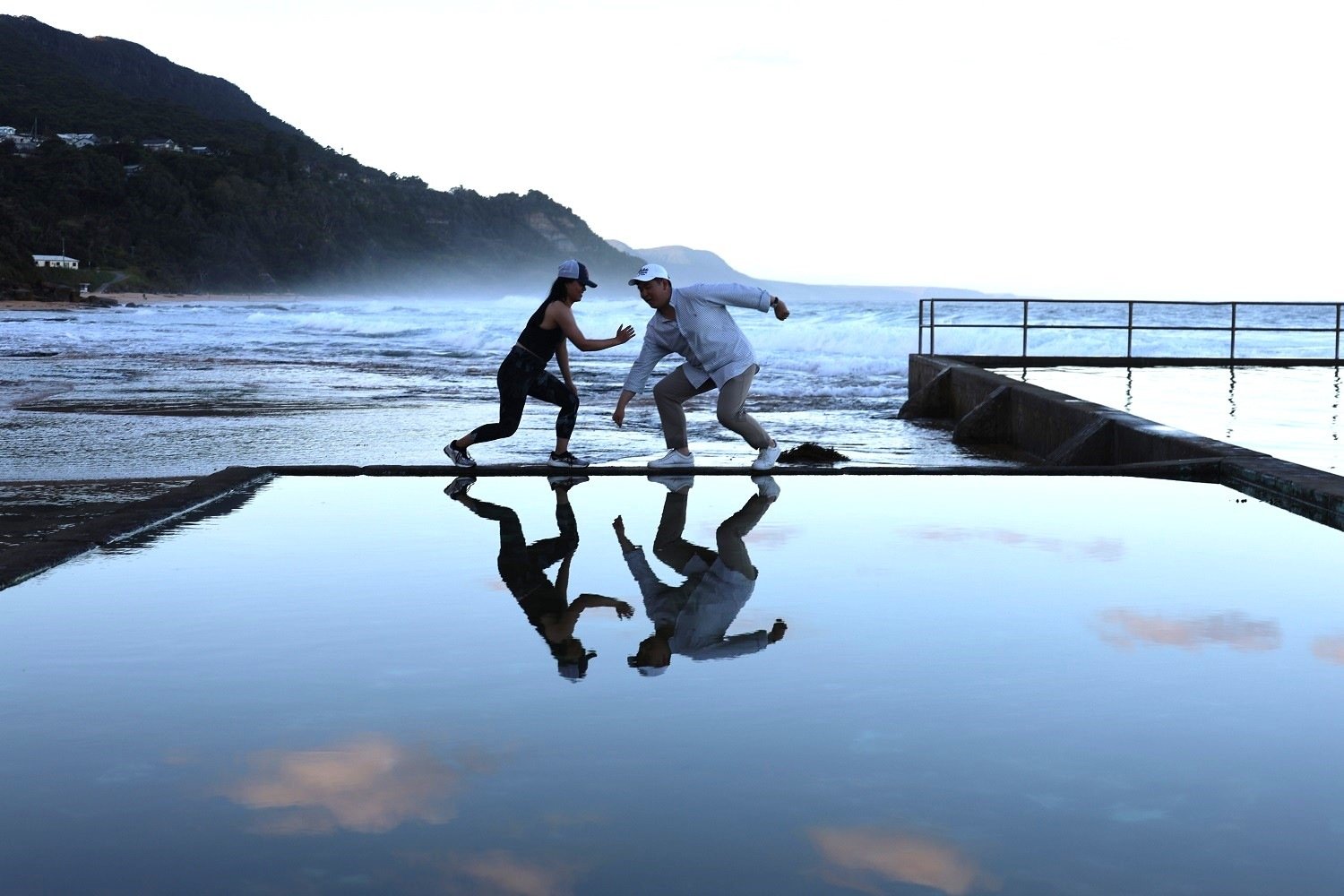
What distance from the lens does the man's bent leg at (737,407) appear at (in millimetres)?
9203

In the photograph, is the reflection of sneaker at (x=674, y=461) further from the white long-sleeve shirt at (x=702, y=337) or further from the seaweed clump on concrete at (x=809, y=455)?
the seaweed clump on concrete at (x=809, y=455)

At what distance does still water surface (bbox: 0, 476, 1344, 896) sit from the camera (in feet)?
9.02

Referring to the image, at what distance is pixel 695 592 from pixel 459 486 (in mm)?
3561

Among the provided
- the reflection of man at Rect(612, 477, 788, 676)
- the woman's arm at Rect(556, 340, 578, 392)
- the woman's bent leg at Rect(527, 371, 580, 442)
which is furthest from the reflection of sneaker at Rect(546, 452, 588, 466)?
the reflection of man at Rect(612, 477, 788, 676)

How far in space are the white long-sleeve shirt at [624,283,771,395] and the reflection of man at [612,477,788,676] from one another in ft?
5.94

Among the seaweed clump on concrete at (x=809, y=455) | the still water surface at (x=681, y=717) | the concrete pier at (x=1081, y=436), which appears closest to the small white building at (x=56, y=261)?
the concrete pier at (x=1081, y=436)

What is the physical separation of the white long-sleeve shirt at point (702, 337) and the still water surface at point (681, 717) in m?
2.83

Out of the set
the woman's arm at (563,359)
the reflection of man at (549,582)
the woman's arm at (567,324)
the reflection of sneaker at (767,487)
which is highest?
the woman's arm at (567,324)

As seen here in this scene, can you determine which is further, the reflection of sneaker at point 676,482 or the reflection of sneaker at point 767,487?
the reflection of sneaker at point 676,482

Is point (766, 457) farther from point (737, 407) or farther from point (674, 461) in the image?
point (674, 461)

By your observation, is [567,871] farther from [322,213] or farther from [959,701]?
[322,213]

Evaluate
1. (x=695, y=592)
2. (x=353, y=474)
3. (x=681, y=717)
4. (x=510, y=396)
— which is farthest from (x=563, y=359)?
(x=681, y=717)

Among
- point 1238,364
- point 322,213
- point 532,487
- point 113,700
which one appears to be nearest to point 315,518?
point 532,487

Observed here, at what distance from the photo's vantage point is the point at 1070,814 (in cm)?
296
